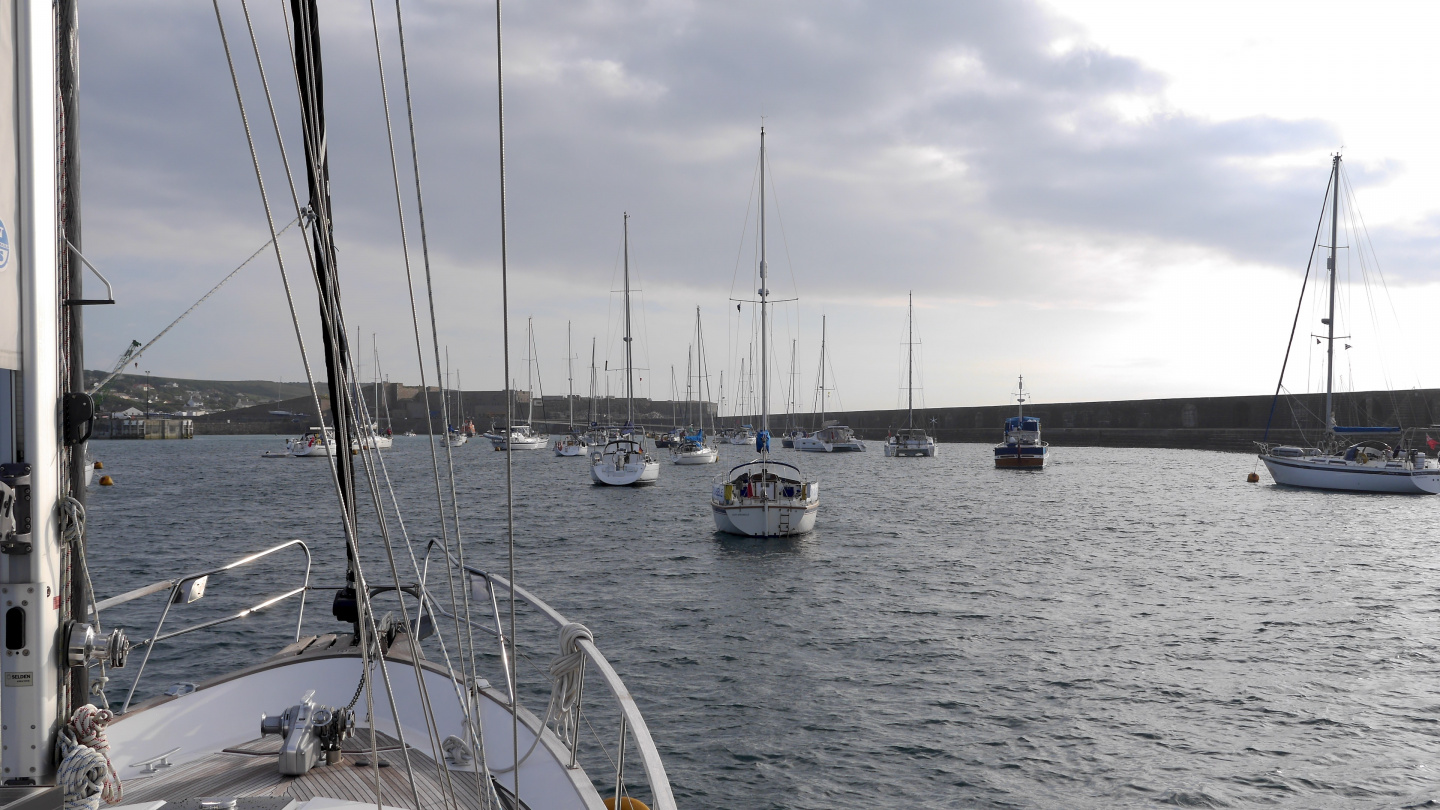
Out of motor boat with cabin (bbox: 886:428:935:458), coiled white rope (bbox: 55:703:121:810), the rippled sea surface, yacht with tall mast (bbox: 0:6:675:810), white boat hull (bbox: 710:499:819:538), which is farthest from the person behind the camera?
motor boat with cabin (bbox: 886:428:935:458)

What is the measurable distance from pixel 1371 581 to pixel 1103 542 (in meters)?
6.21

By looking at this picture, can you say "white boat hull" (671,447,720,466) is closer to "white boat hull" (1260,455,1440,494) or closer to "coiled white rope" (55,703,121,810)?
"white boat hull" (1260,455,1440,494)

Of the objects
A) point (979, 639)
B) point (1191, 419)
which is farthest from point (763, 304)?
point (1191, 419)

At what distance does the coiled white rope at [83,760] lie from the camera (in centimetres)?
277

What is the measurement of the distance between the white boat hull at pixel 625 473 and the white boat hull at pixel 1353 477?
2852cm

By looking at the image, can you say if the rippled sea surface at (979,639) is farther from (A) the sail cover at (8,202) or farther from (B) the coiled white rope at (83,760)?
(A) the sail cover at (8,202)

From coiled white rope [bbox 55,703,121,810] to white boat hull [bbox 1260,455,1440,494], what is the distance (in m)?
42.1

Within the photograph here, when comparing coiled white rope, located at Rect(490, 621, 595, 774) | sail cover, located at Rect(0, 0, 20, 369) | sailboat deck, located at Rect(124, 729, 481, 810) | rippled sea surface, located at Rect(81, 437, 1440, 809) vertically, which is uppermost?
sail cover, located at Rect(0, 0, 20, 369)

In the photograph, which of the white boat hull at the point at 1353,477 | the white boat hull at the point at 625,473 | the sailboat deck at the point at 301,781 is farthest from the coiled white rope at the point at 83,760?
the white boat hull at the point at 1353,477

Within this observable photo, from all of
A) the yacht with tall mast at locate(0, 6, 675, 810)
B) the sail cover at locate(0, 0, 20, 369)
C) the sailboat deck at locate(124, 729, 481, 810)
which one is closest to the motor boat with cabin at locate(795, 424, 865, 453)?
the yacht with tall mast at locate(0, 6, 675, 810)

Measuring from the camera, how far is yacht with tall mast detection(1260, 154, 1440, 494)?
109 feet

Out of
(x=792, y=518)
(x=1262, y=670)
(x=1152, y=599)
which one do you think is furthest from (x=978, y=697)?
(x=792, y=518)

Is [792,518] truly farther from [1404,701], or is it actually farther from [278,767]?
[278,767]

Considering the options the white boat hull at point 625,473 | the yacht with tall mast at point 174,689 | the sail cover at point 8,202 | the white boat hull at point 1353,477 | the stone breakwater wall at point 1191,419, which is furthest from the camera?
the stone breakwater wall at point 1191,419
